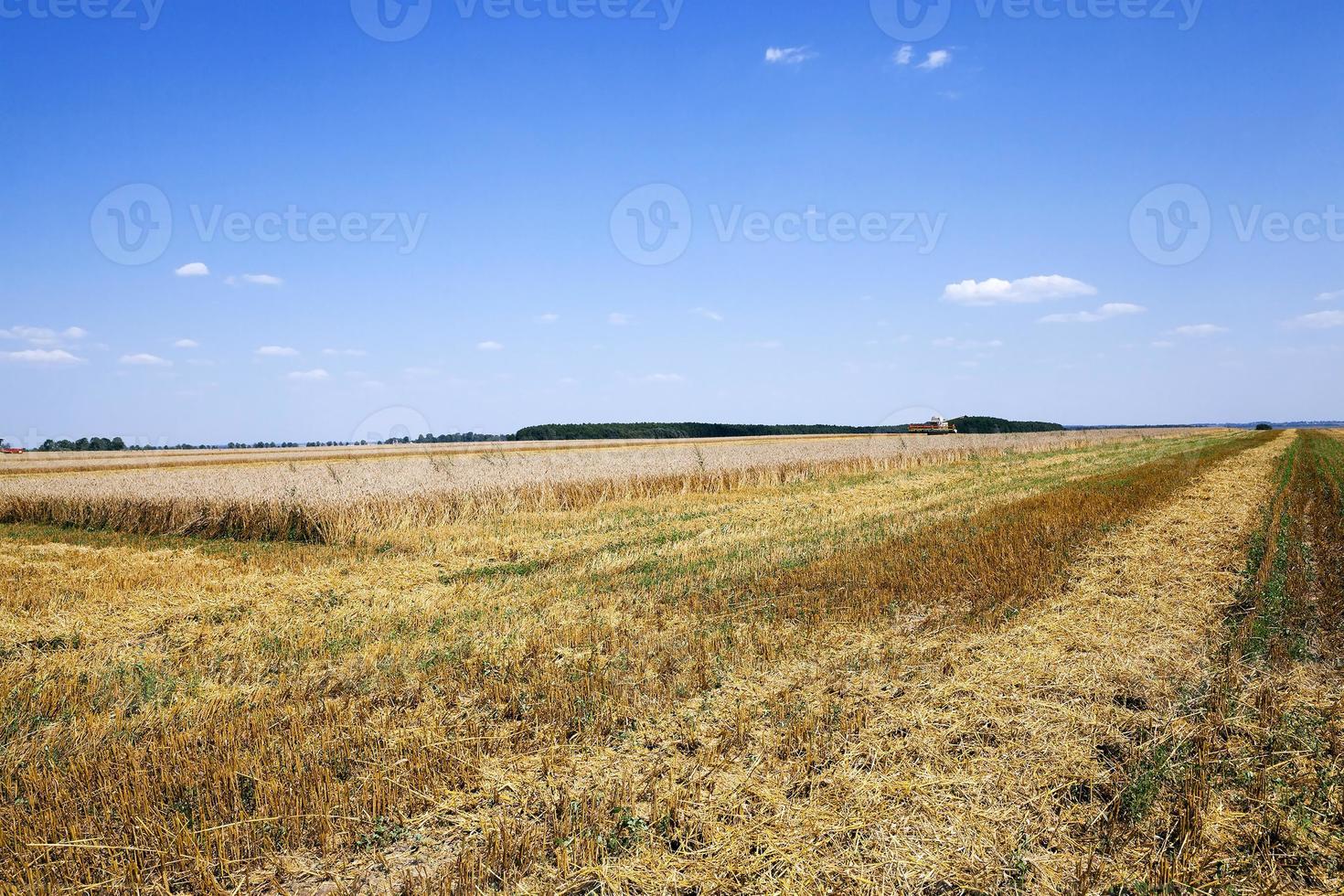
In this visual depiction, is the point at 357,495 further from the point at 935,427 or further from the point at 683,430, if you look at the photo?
the point at 683,430

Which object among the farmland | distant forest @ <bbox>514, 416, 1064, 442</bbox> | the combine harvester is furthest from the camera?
distant forest @ <bbox>514, 416, 1064, 442</bbox>

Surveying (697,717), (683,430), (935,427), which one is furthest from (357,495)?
(683,430)

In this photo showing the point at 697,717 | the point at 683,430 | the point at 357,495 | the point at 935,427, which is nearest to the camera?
the point at 697,717

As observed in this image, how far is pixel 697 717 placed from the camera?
5.82 metres

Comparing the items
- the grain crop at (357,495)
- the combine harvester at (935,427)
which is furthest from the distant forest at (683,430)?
the grain crop at (357,495)

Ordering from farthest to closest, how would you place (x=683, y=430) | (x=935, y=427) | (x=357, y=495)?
1. (x=683, y=430)
2. (x=935, y=427)
3. (x=357, y=495)

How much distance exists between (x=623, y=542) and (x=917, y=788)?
34.2ft

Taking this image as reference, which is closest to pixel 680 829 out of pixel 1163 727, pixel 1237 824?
pixel 1237 824

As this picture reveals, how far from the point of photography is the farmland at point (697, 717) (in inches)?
160

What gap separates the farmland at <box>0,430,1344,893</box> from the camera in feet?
13.3

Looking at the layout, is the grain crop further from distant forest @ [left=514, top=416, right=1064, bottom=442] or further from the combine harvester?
distant forest @ [left=514, top=416, right=1064, bottom=442]

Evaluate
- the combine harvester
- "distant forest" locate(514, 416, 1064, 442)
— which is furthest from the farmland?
"distant forest" locate(514, 416, 1064, 442)

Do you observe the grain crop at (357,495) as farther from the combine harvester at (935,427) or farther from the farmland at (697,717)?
the combine harvester at (935,427)

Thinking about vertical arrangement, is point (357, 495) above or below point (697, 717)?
above
